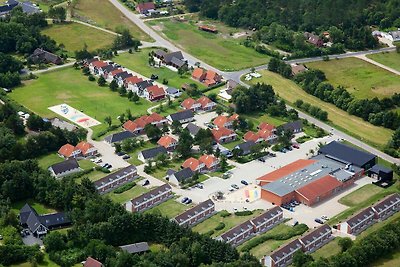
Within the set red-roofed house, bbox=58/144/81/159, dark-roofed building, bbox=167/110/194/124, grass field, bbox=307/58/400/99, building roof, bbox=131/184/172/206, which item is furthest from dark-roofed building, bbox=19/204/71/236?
grass field, bbox=307/58/400/99

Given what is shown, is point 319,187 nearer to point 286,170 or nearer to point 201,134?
point 286,170

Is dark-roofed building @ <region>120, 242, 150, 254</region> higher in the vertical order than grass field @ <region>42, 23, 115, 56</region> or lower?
higher

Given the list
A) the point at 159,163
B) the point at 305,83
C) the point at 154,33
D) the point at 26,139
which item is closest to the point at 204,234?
the point at 159,163

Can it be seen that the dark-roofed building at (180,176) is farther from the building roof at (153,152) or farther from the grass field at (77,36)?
the grass field at (77,36)

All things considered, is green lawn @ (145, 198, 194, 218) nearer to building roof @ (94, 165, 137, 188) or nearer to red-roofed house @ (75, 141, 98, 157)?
building roof @ (94, 165, 137, 188)

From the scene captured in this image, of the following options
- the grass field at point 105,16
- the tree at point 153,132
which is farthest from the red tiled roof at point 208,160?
the grass field at point 105,16

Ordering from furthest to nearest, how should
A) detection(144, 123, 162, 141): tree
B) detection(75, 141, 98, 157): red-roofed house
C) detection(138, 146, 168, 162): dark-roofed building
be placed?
detection(144, 123, 162, 141): tree → detection(75, 141, 98, 157): red-roofed house → detection(138, 146, 168, 162): dark-roofed building
